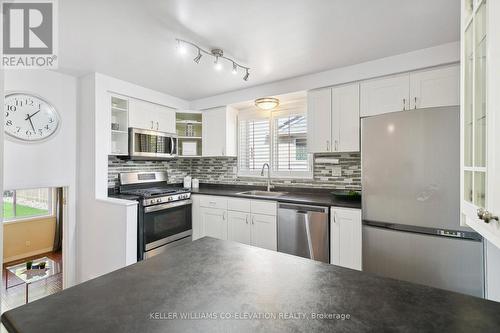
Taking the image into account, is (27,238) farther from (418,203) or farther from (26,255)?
(418,203)

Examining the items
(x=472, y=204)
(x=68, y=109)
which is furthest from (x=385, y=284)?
(x=68, y=109)

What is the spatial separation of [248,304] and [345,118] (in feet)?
7.99

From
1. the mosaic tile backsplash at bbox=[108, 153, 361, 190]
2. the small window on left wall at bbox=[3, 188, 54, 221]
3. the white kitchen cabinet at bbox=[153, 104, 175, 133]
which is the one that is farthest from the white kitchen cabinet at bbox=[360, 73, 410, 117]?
the small window on left wall at bbox=[3, 188, 54, 221]

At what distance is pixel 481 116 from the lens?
0.83m

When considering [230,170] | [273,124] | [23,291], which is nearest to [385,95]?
[273,124]

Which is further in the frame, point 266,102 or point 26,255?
point 26,255

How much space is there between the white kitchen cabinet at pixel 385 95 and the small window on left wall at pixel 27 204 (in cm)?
447

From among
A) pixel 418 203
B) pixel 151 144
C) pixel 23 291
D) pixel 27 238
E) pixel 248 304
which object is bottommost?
pixel 23 291

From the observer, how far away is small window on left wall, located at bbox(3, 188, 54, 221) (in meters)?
3.53

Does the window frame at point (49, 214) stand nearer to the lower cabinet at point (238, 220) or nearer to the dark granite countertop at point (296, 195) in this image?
the dark granite countertop at point (296, 195)

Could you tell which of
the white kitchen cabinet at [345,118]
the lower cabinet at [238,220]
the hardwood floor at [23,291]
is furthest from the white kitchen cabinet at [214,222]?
the hardwood floor at [23,291]

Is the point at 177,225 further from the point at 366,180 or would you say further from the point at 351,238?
the point at 366,180

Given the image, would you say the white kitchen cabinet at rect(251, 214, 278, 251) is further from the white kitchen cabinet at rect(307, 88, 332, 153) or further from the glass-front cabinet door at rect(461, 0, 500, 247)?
the glass-front cabinet door at rect(461, 0, 500, 247)

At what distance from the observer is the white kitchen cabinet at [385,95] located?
2387mm
